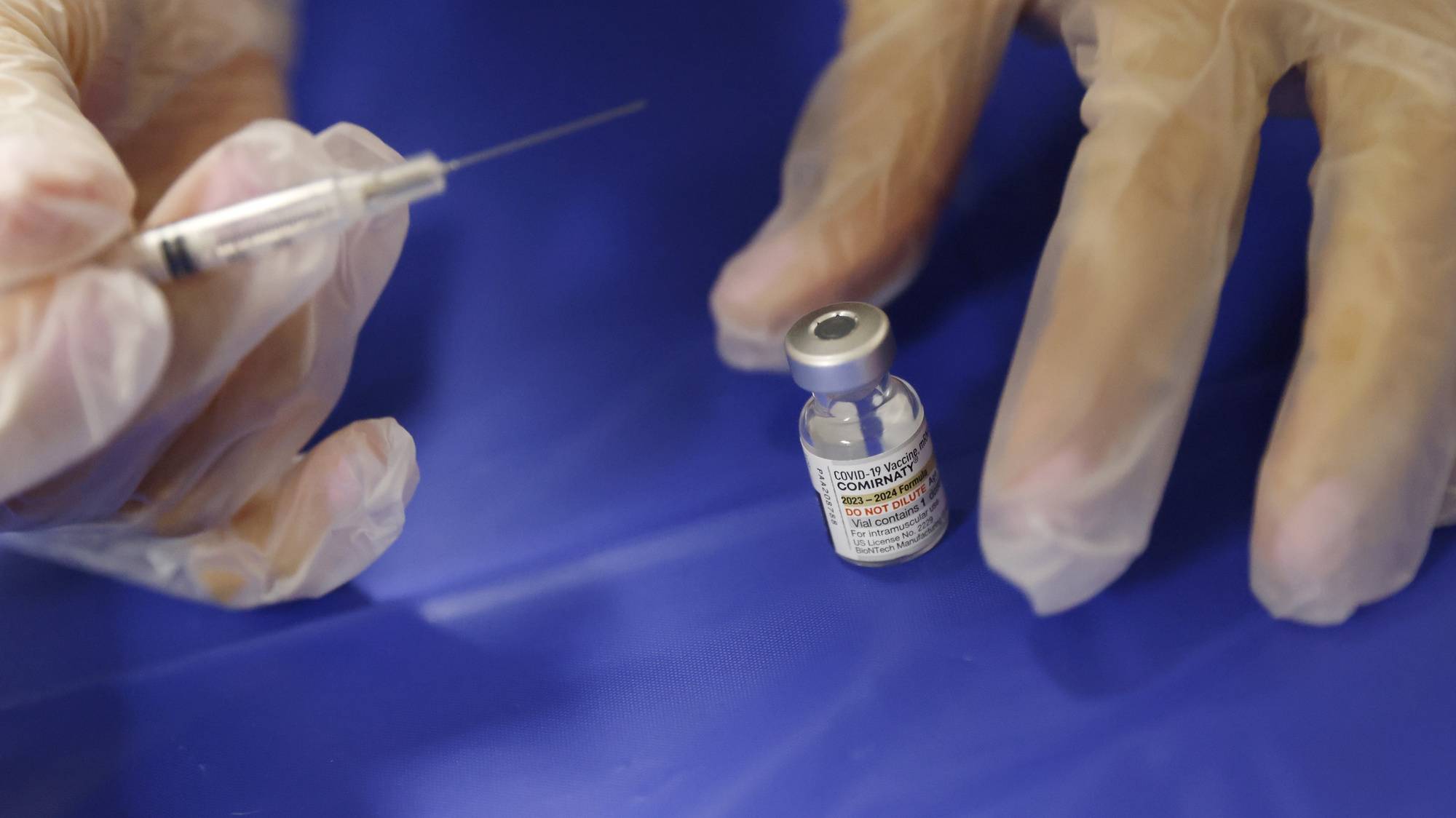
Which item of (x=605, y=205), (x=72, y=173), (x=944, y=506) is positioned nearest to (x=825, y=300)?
(x=944, y=506)

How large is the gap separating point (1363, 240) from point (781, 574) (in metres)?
0.47

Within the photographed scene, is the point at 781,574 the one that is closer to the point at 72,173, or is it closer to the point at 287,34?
the point at 72,173

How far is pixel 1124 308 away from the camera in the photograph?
750 millimetres

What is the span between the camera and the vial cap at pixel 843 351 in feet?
2.53

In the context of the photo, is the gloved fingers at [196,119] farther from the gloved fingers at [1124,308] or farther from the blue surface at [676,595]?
the gloved fingers at [1124,308]

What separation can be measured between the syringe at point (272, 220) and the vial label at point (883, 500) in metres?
0.33

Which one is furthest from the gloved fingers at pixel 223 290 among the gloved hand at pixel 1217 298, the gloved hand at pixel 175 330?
the gloved hand at pixel 1217 298

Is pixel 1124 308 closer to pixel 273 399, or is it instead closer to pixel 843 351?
pixel 843 351

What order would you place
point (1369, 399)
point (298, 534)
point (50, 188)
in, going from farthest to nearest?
point (298, 534) → point (1369, 399) → point (50, 188)

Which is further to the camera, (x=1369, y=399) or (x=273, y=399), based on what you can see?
(x=273, y=399)

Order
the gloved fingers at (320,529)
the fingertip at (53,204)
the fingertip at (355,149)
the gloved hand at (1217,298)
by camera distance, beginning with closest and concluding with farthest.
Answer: the fingertip at (53,204) < the gloved hand at (1217,298) < the fingertip at (355,149) < the gloved fingers at (320,529)

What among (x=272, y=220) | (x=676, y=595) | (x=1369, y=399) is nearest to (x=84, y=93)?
(x=272, y=220)

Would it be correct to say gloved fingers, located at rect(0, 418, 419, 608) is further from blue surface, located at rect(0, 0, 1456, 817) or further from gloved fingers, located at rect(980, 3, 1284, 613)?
gloved fingers, located at rect(980, 3, 1284, 613)

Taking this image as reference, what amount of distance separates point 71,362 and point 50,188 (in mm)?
102
